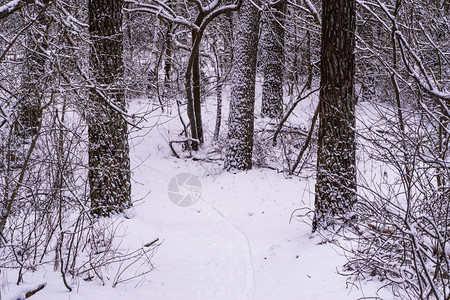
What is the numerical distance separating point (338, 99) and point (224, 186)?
218 inches

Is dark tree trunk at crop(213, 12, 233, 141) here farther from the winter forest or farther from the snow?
the snow

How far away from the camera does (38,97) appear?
4.43 metres

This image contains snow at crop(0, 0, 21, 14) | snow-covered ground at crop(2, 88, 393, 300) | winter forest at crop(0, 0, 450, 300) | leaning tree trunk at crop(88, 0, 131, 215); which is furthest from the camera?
leaning tree trunk at crop(88, 0, 131, 215)

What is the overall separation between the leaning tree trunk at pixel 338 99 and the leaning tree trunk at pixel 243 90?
5.23m

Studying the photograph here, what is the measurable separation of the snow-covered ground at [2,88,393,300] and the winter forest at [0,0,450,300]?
0.04 meters

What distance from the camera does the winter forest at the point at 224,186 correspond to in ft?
13.1

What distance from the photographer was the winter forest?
157 inches

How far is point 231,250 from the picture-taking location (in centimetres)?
708

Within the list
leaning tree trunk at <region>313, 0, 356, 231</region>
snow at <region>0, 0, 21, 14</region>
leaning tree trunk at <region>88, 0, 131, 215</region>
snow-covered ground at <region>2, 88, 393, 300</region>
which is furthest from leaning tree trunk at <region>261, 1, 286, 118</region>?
snow at <region>0, 0, 21, 14</region>

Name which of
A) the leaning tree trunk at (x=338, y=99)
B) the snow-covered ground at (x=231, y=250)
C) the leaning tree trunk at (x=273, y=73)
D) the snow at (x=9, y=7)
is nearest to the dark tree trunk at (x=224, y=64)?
the leaning tree trunk at (x=273, y=73)

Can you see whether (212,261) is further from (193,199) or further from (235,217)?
(193,199)

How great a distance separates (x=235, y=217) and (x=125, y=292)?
4435mm

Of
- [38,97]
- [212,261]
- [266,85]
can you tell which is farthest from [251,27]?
[38,97]

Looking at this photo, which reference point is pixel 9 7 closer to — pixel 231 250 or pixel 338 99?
pixel 338 99
